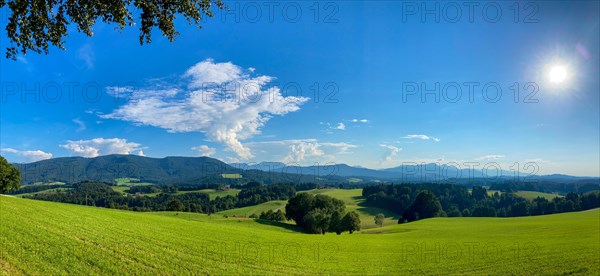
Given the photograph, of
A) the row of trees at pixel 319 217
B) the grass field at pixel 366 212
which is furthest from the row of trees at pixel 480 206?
the row of trees at pixel 319 217

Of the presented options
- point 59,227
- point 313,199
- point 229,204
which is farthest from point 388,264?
point 229,204

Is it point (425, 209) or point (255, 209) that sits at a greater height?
point (425, 209)

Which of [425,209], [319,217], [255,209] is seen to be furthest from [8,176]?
[425,209]

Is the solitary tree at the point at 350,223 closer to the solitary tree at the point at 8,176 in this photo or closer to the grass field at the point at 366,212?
the grass field at the point at 366,212

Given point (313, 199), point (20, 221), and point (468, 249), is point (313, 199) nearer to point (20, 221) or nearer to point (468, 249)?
point (468, 249)

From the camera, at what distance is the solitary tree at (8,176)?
72125 mm

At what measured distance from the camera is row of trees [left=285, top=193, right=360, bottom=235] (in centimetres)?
8725

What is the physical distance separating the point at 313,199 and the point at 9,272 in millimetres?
89035

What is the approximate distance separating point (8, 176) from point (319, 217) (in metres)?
76.5

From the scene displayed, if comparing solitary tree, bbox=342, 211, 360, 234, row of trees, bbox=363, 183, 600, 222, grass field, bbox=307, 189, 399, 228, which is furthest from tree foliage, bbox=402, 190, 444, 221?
solitary tree, bbox=342, 211, 360, 234

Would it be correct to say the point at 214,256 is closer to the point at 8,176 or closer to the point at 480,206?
the point at 8,176

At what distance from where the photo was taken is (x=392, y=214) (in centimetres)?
15812

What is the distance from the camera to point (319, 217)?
3460 inches

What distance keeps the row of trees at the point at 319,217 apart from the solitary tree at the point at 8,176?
7076 centimetres
